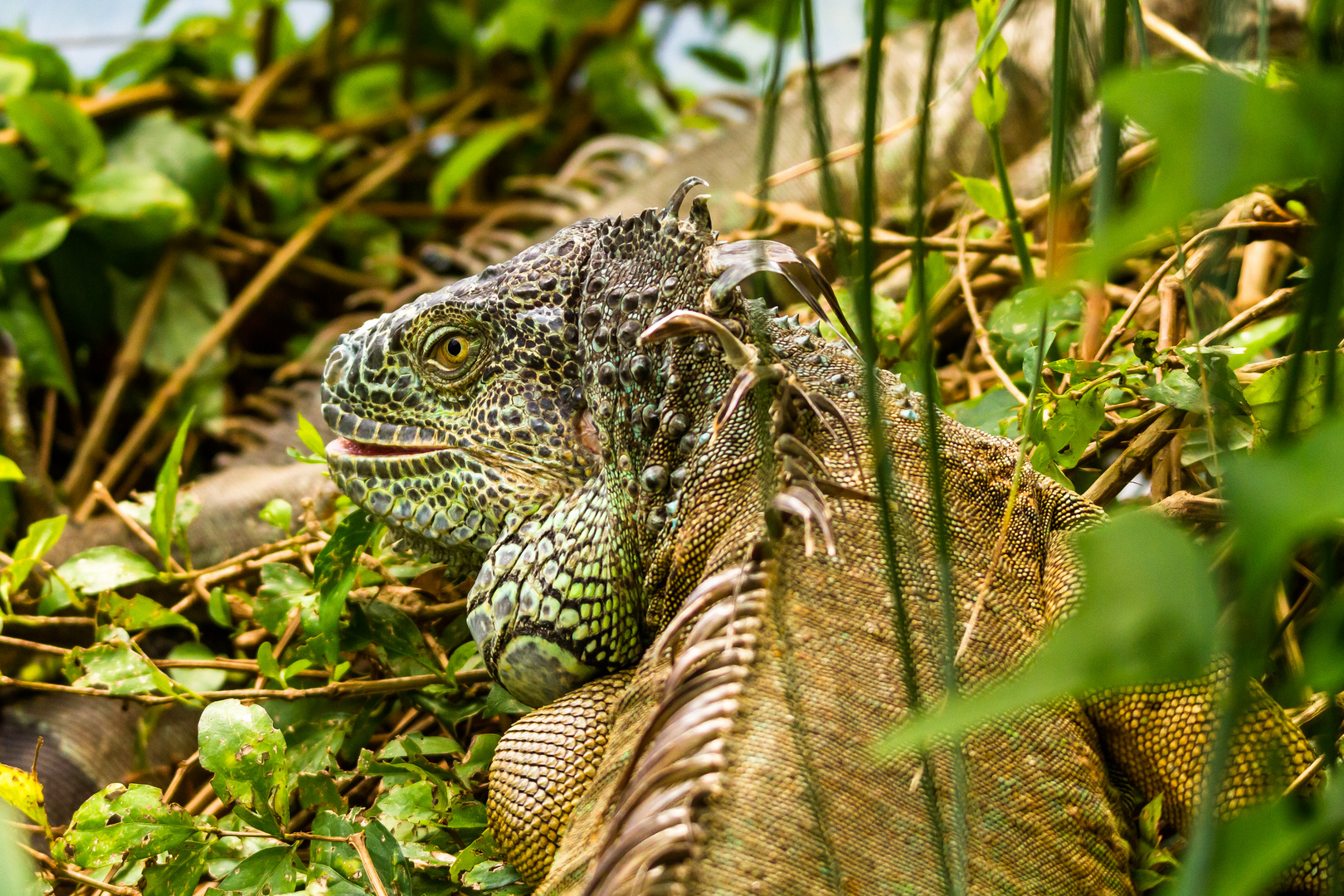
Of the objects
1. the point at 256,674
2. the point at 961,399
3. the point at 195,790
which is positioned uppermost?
the point at 961,399

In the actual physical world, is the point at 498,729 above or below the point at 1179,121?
below

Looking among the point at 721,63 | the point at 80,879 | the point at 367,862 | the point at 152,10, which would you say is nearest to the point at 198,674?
the point at 80,879

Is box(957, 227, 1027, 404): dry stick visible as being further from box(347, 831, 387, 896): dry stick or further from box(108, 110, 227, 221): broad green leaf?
box(108, 110, 227, 221): broad green leaf

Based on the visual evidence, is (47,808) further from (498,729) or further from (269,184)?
(269,184)

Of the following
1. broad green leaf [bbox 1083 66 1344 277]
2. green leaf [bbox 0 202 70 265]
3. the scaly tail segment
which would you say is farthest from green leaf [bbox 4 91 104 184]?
broad green leaf [bbox 1083 66 1344 277]

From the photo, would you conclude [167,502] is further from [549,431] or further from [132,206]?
[132,206]

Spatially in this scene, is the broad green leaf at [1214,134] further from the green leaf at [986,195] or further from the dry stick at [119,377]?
the dry stick at [119,377]

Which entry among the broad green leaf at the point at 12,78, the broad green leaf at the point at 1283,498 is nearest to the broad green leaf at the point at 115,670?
the broad green leaf at the point at 1283,498

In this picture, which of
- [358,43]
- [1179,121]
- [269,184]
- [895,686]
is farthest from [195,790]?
[358,43]
